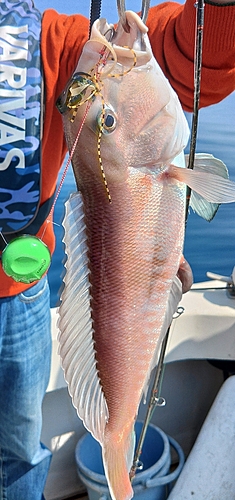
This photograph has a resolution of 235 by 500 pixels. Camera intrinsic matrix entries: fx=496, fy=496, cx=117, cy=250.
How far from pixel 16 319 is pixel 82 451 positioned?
956 millimetres

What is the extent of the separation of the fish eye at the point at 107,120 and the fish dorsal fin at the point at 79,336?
0.35ft

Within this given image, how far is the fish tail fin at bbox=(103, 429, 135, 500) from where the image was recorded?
81 centimetres

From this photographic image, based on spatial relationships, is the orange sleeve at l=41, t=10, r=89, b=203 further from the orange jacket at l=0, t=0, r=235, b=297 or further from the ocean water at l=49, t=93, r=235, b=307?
the ocean water at l=49, t=93, r=235, b=307

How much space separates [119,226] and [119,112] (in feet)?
0.56

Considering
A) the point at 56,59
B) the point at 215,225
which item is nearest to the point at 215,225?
the point at 215,225

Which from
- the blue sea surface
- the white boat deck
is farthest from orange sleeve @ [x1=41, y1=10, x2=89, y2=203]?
the blue sea surface

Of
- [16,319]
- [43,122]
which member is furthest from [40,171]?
[16,319]

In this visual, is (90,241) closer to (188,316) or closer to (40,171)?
(40,171)

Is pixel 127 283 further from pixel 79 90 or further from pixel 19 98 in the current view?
pixel 19 98

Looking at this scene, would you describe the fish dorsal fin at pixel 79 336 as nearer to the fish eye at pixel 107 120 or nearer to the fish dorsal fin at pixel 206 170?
the fish eye at pixel 107 120

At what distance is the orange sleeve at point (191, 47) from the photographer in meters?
0.82

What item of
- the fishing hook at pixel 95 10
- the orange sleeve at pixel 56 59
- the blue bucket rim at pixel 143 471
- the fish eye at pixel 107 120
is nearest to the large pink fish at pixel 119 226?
the fish eye at pixel 107 120

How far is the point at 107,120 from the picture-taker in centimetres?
73

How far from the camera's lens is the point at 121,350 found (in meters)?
0.79
